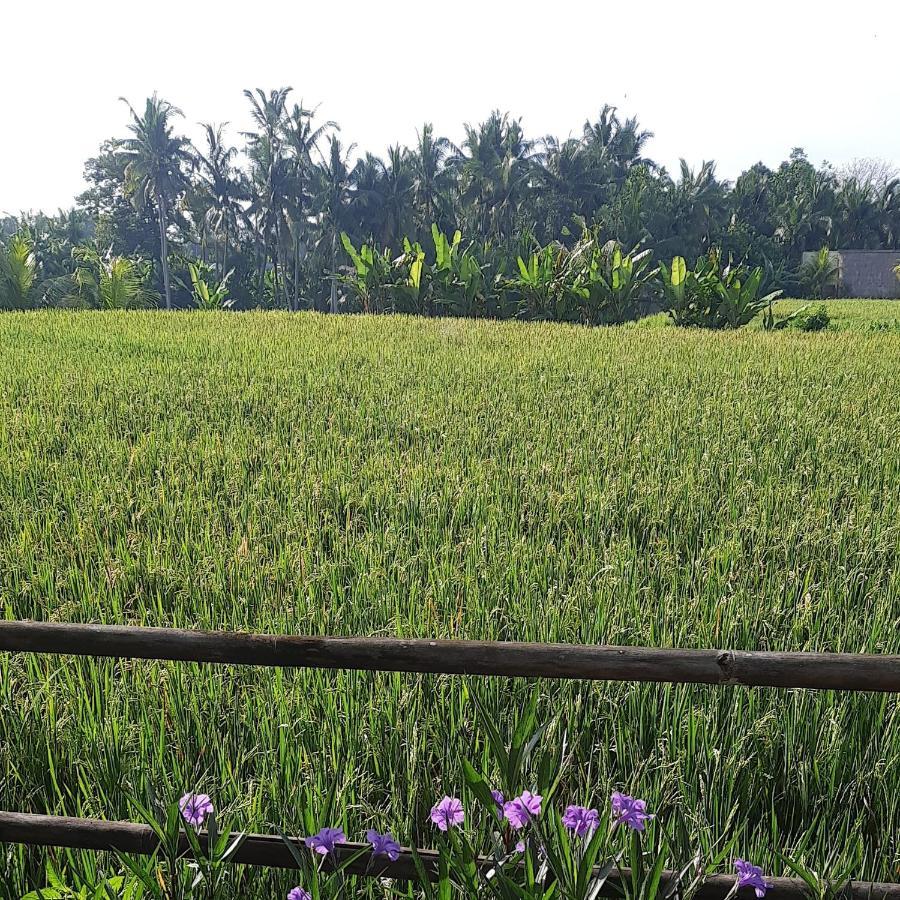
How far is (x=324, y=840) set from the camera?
3.76 feet

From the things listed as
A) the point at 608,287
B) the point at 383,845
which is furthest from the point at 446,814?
the point at 608,287

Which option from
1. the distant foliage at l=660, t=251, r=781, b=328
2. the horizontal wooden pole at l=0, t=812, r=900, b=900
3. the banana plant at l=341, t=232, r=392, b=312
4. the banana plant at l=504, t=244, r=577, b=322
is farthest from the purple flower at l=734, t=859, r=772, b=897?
the banana plant at l=341, t=232, r=392, b=312

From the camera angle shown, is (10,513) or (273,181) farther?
(273,181)

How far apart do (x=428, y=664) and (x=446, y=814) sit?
21cm

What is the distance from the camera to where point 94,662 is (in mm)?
2193

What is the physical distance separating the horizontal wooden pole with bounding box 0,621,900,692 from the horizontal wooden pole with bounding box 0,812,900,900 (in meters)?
0.27

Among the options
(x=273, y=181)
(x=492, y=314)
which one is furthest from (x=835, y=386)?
(x=273, y=181)

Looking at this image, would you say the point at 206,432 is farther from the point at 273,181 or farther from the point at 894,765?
the point at 273,181

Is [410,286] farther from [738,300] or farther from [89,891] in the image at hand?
[89,891]

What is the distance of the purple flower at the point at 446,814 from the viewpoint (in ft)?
3.78

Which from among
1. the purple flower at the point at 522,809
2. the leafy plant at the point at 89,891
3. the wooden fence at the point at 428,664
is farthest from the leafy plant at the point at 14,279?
the purple flower at the point at 522,809

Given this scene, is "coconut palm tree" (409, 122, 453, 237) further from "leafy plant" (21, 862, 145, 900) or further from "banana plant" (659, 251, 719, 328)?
"leafy plant" (21, 862, 145, 900)

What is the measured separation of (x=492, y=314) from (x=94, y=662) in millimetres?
12934

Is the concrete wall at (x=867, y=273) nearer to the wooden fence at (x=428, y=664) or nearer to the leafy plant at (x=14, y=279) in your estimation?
the leafy plant at (x=14, y=279)
